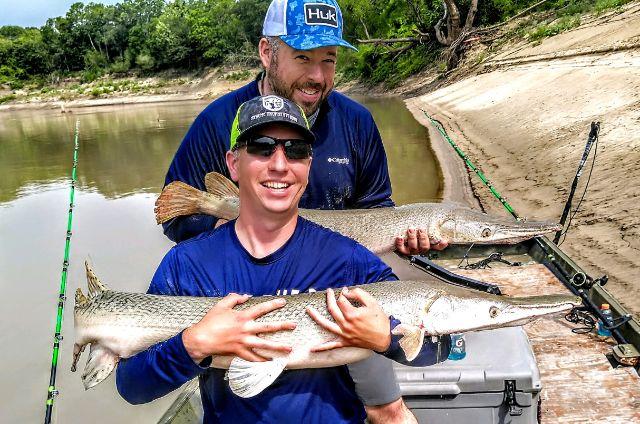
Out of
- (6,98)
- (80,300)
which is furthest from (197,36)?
(80,300)

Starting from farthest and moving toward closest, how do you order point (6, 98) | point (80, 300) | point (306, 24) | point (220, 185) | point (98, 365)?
1. point (6, 98)
2. point (220, 185)
3. point (306, 24)
4. point (80, 300)
5. point (98, 365)

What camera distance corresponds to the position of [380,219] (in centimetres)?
438

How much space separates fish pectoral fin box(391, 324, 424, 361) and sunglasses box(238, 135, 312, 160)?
948mm

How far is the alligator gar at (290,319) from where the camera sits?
7.46 ft

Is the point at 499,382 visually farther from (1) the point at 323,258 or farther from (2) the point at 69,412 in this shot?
(2) the point at 69,412

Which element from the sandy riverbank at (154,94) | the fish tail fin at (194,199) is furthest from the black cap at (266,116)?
the sandy riverbank at (154,94)

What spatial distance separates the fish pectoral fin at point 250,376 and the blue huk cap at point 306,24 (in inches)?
72.4

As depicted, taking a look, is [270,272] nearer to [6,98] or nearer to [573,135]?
[573,135]

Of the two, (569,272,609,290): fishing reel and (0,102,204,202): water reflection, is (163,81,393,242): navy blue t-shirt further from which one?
(0,102,204,202): water reflection

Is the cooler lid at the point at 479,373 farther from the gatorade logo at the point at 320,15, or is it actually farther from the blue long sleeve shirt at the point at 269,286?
the gatorade logo at the point at 320,15

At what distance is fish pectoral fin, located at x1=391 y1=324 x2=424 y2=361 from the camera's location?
2.29 m

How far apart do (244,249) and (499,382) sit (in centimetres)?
185

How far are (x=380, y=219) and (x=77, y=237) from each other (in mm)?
9002

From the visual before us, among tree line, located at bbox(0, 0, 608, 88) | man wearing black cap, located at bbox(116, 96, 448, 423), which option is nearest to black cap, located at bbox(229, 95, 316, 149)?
man wearing black cap, located at bbox(116, 96, 448, 423)
